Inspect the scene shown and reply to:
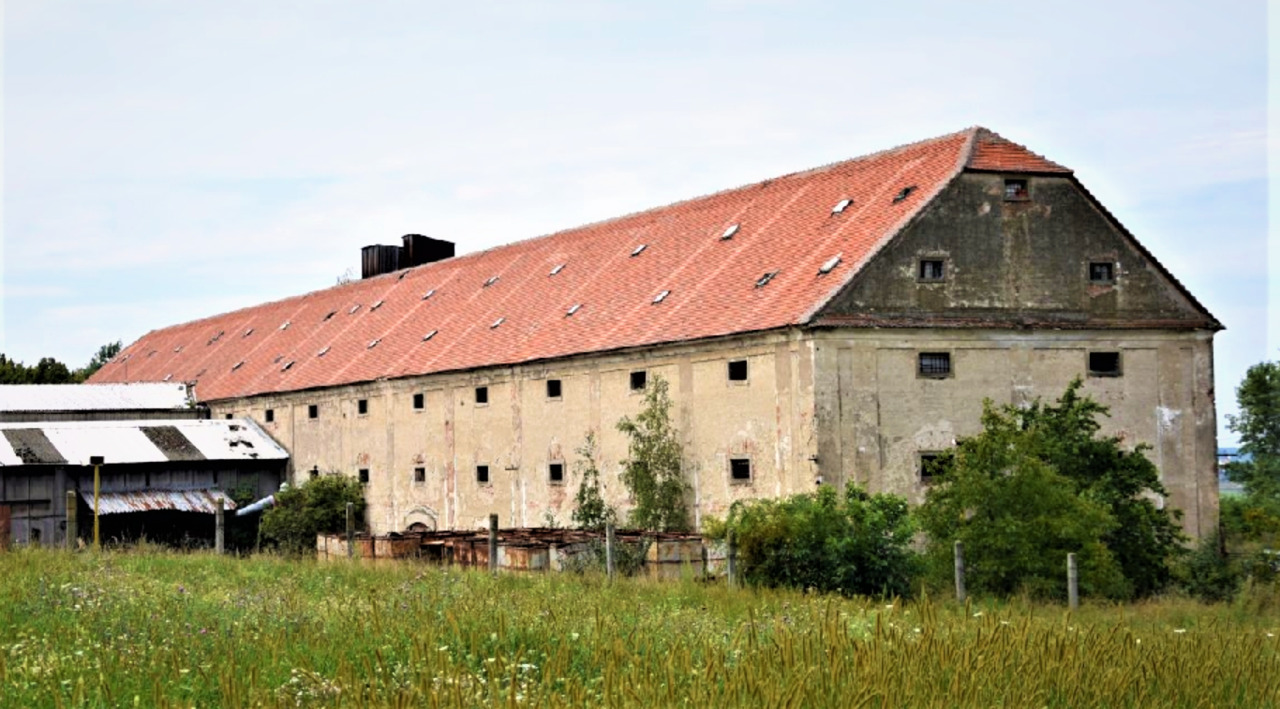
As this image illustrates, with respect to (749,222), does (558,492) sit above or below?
below

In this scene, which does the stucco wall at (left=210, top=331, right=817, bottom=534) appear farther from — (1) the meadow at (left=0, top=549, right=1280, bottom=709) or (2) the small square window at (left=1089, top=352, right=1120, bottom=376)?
(1) the meadow at (left=0, top=549, right=1280, bottom=709)

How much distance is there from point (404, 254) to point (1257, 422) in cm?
4375

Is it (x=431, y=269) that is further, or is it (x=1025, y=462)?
(x=431, y=269)

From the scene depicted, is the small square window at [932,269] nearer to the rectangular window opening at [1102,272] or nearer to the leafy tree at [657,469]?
the rectangular window opening at [1102,272]

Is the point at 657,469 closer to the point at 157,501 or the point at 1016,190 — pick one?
the point at 1016,190

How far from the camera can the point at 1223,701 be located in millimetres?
8359

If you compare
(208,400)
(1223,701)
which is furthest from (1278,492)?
(1223,701)

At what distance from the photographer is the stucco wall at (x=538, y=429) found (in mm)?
27672

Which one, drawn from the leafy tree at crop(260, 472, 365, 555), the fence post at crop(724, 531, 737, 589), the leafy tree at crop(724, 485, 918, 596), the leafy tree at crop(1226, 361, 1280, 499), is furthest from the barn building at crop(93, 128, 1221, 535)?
the leafy tree at crop(1226, 361, 1280, 499)

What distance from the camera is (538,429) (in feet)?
111

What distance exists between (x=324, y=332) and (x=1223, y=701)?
4131cm

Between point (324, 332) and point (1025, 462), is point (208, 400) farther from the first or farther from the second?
point (1025, 462)

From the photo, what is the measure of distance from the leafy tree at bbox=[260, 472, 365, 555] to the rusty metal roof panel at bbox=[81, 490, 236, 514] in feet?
5.23

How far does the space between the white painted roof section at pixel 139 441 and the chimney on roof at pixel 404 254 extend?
10.9 m
